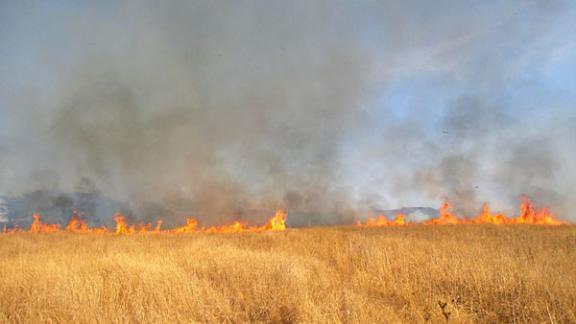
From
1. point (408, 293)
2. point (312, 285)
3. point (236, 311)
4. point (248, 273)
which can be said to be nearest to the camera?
point (236, 311)

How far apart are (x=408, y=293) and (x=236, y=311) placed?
12.7 feet

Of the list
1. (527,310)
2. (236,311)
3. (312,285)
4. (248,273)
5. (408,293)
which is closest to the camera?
(527,310)

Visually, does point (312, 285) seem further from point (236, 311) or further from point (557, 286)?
point (557, 286)

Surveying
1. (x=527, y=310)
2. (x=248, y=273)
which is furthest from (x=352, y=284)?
(x=527, y=310)

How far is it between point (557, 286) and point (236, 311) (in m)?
6.51

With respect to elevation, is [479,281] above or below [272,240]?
below

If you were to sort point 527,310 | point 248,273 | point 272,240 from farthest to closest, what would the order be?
point 272,240
point 248,273
point 527,310

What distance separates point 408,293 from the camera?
8.03m

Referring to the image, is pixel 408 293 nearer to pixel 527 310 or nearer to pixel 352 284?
pixel 352 284

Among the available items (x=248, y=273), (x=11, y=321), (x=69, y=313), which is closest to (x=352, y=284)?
(x=248, y=273)

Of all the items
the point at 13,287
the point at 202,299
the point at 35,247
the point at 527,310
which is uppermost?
the point at 35,247

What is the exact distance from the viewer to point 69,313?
6.84 metres

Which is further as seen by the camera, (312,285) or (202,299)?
(312,285)

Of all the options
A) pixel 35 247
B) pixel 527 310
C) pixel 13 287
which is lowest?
pixel 527 310
